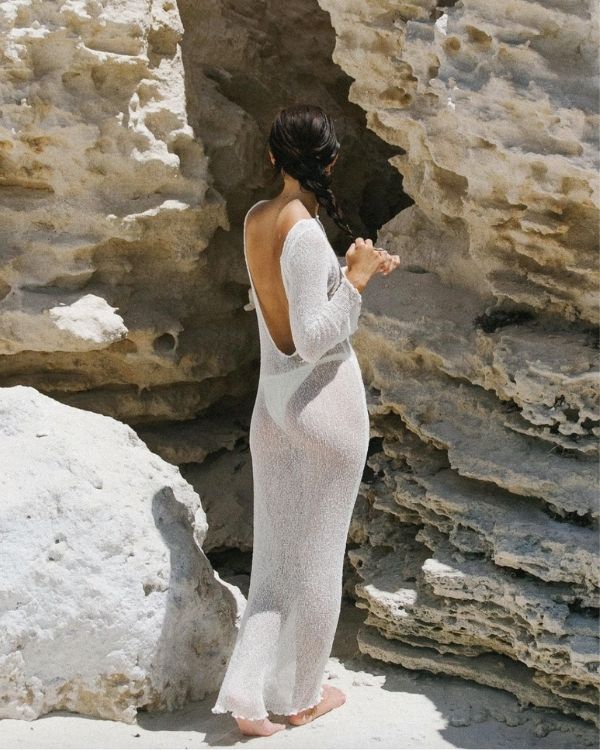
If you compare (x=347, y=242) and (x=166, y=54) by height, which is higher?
(x=166, y=54)

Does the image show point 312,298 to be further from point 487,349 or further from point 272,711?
point 272,711

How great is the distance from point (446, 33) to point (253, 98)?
1.73 meters

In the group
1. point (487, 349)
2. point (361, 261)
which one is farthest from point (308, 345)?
point (487, 349)

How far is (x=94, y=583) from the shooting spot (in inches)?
140

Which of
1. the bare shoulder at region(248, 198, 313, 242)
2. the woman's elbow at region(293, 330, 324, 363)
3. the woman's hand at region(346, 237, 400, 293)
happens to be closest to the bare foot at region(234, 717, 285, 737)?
the woman's elbow at region(293, 330, 324, 363)

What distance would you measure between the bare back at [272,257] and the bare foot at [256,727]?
1134 millimetres

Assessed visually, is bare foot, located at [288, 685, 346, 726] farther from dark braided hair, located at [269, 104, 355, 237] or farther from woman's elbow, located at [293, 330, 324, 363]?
dark braided hair, located at [269, 104, 355, 237]

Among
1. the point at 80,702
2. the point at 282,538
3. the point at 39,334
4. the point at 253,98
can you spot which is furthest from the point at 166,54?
the point at 80,702

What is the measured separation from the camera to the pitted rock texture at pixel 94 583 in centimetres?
351

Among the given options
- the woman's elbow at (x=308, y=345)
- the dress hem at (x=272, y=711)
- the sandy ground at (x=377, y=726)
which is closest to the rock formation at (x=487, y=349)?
the sandy ground at (x=377, y=726)

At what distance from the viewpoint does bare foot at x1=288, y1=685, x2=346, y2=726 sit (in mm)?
3641

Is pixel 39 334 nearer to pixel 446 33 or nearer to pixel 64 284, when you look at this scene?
pixel 64 284

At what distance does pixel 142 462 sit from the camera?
3947mm

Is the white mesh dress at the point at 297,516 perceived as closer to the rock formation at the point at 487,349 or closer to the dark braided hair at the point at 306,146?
the dark braided hair at the point at 306,146
